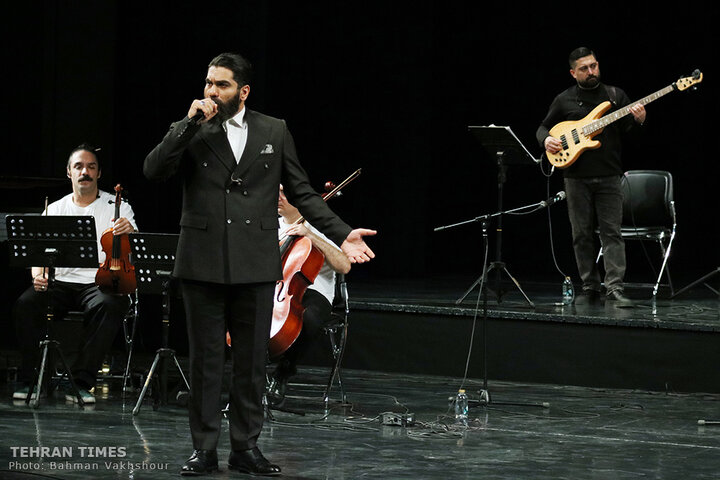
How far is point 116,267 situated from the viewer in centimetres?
642

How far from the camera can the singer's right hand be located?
4.04 meters

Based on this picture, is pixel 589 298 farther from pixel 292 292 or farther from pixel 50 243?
pixel 50 243

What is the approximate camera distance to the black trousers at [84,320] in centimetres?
644

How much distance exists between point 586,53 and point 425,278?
343cm

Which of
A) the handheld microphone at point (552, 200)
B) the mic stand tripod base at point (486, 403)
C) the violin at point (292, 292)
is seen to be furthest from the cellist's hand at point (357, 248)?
the handheld microphone at point (552, 200)

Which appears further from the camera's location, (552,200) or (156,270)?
(552,200)

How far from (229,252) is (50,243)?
235cm

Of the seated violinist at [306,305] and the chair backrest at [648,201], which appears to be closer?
the seated violinist at [306,305]

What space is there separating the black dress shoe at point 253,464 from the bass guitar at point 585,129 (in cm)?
403

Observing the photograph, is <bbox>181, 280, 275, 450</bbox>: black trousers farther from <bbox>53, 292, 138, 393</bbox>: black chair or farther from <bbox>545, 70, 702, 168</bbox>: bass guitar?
<bbox>545, 70, 702, 168</bbox>: bass guitar

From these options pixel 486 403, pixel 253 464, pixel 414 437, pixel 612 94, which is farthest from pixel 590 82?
pixel 253 464

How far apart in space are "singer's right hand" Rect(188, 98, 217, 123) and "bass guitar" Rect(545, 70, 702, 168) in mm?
4061

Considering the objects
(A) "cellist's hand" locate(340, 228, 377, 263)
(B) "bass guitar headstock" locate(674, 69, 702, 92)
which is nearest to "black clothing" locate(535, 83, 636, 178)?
(B) "bass guitar headstock" locate(674, 69, 702, 92)

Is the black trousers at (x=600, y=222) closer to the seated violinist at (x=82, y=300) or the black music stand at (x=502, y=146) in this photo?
the black music stand at (x=502, y=146)
